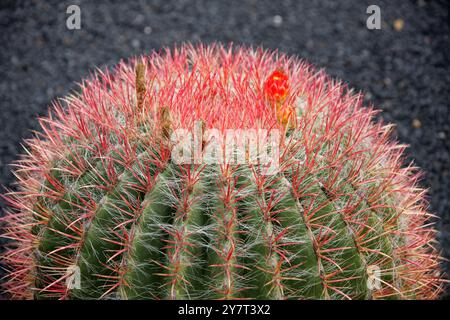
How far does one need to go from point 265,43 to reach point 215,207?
201 centimetres

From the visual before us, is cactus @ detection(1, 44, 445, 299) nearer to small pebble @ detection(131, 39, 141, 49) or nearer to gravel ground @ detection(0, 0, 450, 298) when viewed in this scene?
Result: gravel ground @ detection(0, 0, 450, 298)

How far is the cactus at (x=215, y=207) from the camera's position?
105cm

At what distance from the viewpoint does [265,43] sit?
115 inches

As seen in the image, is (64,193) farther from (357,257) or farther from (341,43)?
(341,43)

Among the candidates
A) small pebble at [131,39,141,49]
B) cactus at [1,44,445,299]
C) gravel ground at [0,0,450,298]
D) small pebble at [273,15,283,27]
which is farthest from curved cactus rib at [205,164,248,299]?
small pebble at [273,15,283,27]

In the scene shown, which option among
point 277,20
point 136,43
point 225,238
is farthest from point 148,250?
point 277,20

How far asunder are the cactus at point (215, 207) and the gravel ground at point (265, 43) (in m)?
1.38

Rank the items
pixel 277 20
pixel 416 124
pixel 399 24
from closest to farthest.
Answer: pixel 416 124, pixel 399 24, pixel 277 20

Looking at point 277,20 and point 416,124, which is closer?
point 416,124

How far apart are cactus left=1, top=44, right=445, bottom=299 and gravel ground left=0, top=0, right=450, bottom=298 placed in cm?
138

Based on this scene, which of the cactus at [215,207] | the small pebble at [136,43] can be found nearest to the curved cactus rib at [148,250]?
the cactus at [215,207]

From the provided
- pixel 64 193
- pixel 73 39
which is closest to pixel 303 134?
pixel 64 193

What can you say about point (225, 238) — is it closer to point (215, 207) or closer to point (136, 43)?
point (215, 207)

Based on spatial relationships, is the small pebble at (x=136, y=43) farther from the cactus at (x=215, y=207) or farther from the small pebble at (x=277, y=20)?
the cactus at (x=215, y=207)
